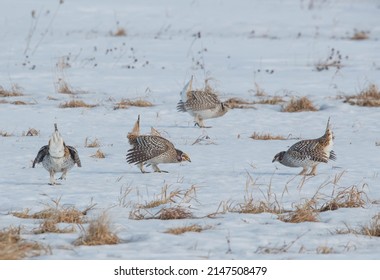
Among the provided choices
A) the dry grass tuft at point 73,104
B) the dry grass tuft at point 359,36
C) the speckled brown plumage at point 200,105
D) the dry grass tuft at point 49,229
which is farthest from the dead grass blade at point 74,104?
the dry grass tuft at point 359,36

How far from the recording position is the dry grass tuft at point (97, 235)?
640 centimetres

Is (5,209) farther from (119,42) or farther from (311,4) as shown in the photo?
(311,4)

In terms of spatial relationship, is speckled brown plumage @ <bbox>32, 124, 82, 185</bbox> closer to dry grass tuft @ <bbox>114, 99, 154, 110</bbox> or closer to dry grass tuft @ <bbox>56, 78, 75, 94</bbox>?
dry grass tuft @ <bbox>114, 99, 154, 110</bbox>

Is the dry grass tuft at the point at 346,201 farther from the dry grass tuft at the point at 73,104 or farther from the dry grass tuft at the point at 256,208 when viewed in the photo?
the dry grass tuft at the point at 73,104

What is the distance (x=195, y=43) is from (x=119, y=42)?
6.30ft

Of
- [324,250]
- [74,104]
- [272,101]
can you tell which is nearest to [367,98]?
[272,101]

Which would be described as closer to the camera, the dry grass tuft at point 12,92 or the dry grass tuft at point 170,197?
the dry grass tuft at point 170,197

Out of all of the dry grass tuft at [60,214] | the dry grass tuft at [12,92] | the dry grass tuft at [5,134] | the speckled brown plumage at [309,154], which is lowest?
the dry grass tuft at [60,214]

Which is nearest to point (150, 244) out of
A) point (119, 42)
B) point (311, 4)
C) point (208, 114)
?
point (208, 114)

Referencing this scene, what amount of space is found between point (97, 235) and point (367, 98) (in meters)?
9.73

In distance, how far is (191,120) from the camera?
551 inches

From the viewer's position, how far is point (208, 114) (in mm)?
13016

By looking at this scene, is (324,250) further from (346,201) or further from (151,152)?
(151,152)

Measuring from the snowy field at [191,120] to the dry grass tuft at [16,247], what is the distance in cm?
8
